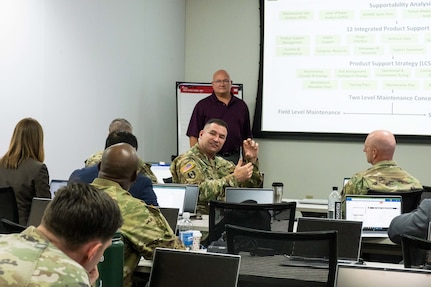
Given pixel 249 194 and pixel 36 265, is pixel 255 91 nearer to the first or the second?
pixel 249 194

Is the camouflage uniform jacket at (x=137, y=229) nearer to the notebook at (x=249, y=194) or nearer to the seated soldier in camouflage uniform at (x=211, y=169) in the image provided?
the notebook at (x=249, y=194)

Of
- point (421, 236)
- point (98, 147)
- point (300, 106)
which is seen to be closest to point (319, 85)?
point (300, 106)

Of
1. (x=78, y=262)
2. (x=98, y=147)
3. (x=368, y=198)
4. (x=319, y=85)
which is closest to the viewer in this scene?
(x=78, y=262)

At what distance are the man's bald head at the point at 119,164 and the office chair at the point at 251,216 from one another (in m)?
0.78

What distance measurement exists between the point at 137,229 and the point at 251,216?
34.5 inches

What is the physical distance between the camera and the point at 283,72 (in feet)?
27.4

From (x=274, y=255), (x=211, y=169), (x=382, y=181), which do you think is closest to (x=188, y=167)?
(x=211, y=169)

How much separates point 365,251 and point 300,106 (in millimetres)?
4077

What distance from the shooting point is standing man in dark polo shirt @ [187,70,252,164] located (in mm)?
7910

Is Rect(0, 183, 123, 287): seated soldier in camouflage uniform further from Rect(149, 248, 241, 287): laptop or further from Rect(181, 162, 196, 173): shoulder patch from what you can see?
Rect(181, 162, 196, 173): shoulder patch

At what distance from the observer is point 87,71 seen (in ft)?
22.2

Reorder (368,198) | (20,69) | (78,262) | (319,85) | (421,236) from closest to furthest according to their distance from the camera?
(78,262)
(421,236)
(368,198)
(20,69)
(319,85)

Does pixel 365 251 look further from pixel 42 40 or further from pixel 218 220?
pixel 42 40

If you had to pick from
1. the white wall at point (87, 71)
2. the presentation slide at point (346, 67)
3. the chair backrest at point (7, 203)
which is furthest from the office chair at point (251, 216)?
the presentation slide at point (346, 67)
